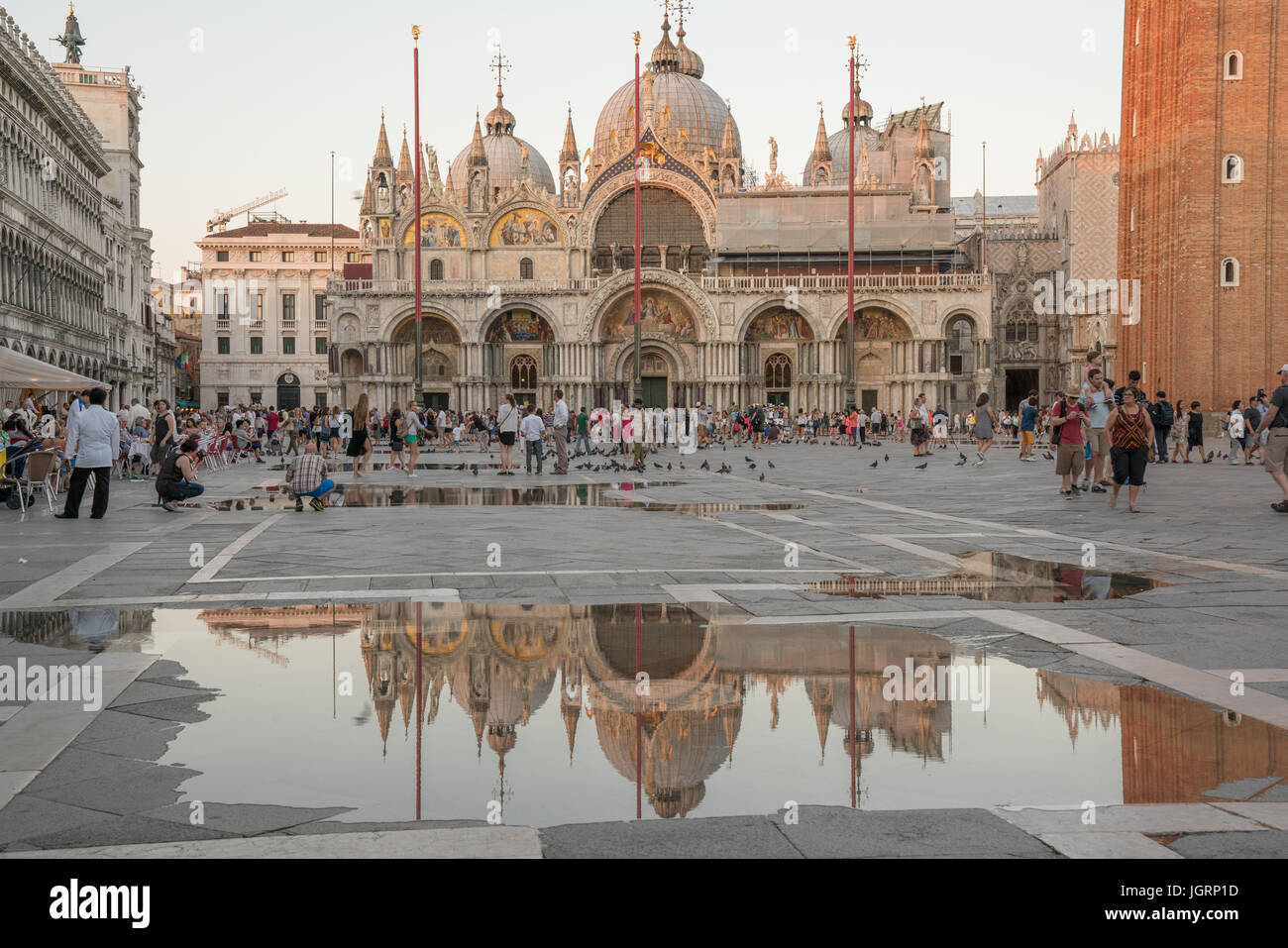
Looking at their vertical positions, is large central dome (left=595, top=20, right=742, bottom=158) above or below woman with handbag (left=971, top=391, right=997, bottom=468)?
above

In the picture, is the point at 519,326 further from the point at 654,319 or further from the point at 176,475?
the point at 176,475

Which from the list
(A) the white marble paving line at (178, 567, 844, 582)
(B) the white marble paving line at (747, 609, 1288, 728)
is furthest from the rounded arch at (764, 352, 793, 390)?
(B) the white marble paving line at (747, 609, 1288, 728)

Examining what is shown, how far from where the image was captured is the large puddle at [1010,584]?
7.85 m

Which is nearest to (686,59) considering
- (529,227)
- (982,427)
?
(529,227)

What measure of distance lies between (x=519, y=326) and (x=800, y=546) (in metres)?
49.0

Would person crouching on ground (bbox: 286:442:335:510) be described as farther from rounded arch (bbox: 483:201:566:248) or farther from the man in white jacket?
rounded arch (bbox: 483:201:566:248)

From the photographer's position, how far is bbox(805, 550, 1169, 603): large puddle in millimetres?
7848

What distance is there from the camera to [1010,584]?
8.38 metres

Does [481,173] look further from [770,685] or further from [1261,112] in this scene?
[770,685]

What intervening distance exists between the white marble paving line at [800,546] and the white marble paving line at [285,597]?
A: 310cm

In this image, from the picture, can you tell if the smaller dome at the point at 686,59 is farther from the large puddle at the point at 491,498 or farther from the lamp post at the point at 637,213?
the large puddle at the point at 491,498

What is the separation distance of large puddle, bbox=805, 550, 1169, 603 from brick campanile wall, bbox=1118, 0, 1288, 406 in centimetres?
3512
